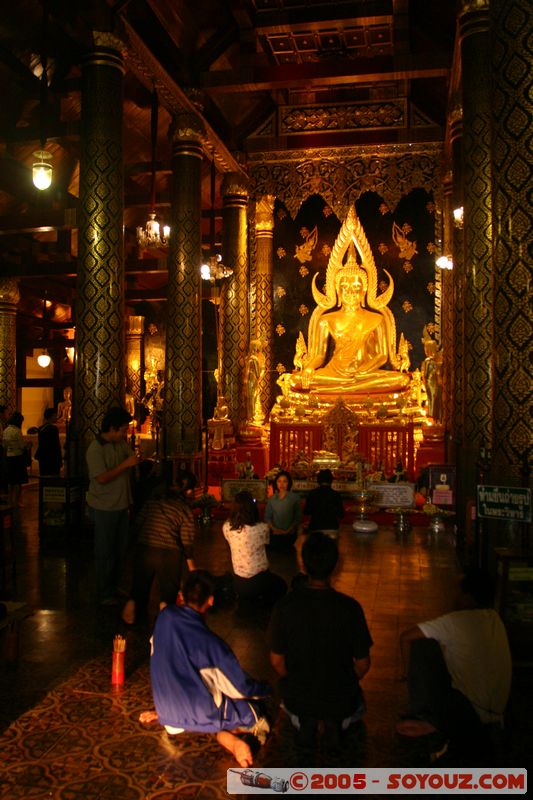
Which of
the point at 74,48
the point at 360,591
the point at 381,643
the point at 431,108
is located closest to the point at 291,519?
the point at 360,591

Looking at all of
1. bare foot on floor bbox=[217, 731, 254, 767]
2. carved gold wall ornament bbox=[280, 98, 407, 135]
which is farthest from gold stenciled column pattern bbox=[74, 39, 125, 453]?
carved gold wall ornament bbox=[280, 98, 407, 135]

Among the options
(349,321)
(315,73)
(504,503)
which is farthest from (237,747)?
(349,321)

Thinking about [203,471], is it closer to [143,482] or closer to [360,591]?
[143,482]

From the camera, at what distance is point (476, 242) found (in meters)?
7.51

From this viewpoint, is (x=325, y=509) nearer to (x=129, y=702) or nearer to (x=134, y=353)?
(x=129, y=702)

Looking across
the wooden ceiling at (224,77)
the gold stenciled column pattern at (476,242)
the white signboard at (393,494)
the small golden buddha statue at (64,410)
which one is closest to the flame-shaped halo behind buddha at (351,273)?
the wooden ceiling at (224,77)

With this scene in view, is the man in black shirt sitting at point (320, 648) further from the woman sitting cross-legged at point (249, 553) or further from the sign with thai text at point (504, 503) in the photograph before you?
the woman sitting cross-legged at point (249, 553)

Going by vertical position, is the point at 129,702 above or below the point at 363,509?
below

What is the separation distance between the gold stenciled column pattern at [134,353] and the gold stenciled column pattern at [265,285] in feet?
22.6

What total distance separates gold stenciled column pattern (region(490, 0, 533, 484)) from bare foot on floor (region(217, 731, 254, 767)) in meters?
2.44

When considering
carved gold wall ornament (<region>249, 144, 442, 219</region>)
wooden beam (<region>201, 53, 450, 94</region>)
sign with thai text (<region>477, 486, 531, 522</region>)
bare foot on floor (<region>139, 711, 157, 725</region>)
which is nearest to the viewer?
bare foot on floor (<region>139, 711, 157, 725</region>)

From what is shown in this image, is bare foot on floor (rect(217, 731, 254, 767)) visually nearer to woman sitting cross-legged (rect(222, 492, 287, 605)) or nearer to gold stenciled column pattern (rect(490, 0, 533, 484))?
woman sitting cross-legged (rect(222, 492, 287, 605))

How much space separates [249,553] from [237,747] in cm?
209

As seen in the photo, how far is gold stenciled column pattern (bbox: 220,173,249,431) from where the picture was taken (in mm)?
13680
